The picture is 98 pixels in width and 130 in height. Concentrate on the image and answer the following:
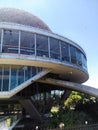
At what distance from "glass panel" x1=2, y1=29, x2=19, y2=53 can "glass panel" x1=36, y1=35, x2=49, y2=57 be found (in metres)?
1.73

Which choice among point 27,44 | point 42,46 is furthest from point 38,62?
point 27,44

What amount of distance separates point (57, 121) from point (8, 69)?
5.50 metres

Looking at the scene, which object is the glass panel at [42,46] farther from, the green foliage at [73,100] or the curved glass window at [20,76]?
the green foliage at [73,100]

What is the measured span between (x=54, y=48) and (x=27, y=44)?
2468 millimetres

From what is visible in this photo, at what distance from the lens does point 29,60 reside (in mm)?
16938

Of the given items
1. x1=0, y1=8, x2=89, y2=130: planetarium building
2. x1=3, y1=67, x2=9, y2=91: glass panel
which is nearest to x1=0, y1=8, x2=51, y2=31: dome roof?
x1=0, y1=8, x2=89, y2=130: planetarium building

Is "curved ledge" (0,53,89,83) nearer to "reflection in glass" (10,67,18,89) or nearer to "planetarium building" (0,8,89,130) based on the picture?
"planetarium building" (0,8,89,130)

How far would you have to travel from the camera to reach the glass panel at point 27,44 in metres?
17.1

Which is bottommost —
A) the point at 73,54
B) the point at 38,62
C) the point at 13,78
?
the point at 13,78

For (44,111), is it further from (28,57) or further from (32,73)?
(28,57)

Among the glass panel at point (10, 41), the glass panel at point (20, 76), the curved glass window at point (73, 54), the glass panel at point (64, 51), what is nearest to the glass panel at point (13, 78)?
the glass panel at point (20, 76)

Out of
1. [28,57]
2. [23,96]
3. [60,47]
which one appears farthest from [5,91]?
[60,47]

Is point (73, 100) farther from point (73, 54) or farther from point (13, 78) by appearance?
point (13, 78)

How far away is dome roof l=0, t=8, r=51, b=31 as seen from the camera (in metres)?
21.8
